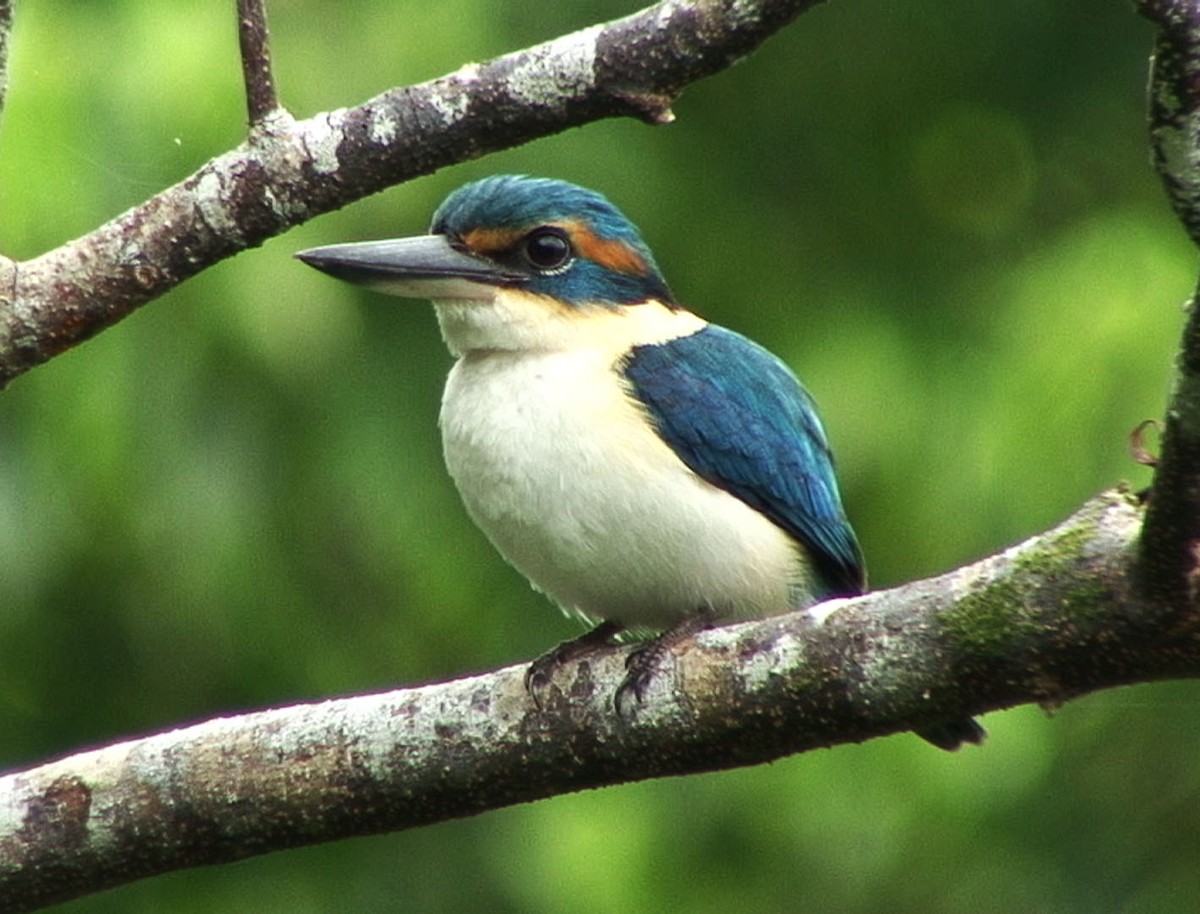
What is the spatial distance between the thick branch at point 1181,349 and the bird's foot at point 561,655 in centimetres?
106

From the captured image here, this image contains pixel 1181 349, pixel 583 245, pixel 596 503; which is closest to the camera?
pixel 1181 349

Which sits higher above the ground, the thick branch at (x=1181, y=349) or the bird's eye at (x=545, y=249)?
the bird's eye at (x=545, y=249)

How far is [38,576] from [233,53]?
1.55 meters

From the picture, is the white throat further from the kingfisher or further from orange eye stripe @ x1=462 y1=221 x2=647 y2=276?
orange eye stripe @ x1=462 y1=221 x2=647 y2=276

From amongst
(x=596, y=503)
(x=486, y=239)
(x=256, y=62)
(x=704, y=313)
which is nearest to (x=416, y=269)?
(x=486, y=239)

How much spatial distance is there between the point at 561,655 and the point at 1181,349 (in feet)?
5.18

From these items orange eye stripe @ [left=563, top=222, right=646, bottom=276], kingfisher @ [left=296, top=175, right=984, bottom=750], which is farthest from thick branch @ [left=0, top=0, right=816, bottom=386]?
orange eye stripe @ [left=563, top=222, right=646, bottom=276]

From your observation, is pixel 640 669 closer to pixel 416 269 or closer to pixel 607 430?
pixel 607 430

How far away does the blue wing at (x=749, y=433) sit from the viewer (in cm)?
429

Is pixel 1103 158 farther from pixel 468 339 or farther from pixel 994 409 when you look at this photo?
pixel 468 339

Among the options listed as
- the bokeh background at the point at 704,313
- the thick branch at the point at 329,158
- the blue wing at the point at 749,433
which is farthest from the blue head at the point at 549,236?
the bokeh background at the point at 704,313

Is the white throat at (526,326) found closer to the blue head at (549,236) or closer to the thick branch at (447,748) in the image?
the blue head at (549,236)

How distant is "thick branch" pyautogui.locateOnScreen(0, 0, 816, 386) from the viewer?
3.39m

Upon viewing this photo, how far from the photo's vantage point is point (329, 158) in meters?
3.46
